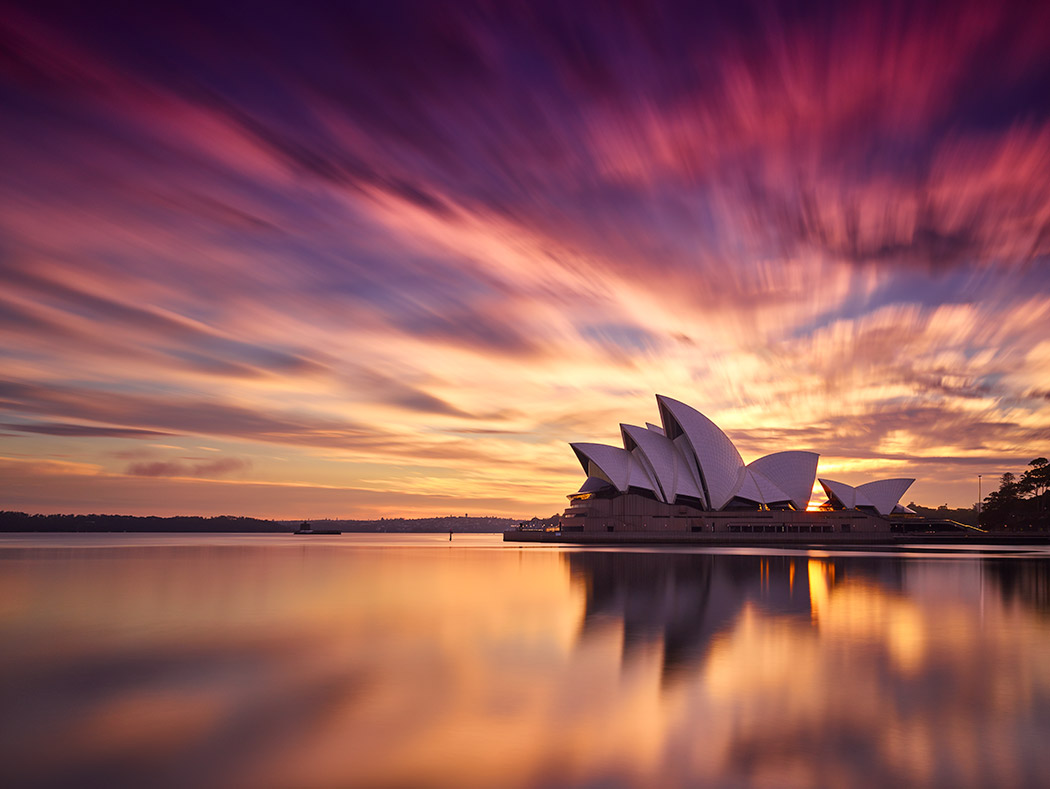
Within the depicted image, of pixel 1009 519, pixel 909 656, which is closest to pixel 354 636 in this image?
pixel 909 656

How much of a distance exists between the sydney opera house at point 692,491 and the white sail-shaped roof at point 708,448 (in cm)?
11

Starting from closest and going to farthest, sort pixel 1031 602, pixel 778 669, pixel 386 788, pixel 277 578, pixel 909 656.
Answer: pixel 386 788, pixel 778 669, pixel 909 656, pixel 1031 602, pixel 277 578

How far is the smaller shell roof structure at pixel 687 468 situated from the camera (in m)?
77.8

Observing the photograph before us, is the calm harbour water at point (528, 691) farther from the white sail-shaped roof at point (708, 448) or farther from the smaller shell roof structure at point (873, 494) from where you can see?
the smaller shell roof structure at point (873, 494)

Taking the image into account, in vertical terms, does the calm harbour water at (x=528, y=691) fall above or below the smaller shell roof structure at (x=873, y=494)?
below

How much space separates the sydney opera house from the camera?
256 ft

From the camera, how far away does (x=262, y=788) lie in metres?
7.68

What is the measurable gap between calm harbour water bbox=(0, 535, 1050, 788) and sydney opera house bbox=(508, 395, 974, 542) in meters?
52.4

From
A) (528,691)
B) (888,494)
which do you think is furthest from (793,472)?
(528,691)

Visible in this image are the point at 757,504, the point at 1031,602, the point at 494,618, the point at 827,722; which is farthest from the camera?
the point at 757,504

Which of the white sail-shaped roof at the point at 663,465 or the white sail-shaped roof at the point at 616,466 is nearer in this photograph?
the white sail-shaped roof at the point at 663,465

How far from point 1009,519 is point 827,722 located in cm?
10800

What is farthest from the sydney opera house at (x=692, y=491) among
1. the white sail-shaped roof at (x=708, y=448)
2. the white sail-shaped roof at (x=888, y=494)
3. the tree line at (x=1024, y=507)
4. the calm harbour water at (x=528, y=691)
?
the calm harbour water at (x=528, y=691)

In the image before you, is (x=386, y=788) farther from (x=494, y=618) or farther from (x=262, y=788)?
(x=494, y=618)
